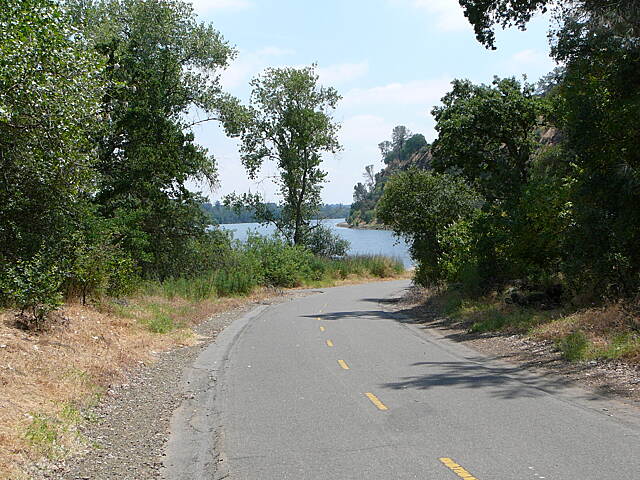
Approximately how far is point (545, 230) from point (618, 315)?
5203 mm

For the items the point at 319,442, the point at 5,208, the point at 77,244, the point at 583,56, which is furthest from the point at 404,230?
the point at 319,442

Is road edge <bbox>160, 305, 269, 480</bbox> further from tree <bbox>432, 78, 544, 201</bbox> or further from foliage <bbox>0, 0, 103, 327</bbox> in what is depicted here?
tree <bbox>432, 78, 544, 201</bbox>

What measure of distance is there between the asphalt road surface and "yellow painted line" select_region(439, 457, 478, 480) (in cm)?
1

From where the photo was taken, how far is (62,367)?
11367mm

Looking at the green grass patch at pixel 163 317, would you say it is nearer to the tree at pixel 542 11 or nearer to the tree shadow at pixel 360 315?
the tree shadow at pixel 360 315

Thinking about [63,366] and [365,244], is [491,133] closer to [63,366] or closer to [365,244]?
[63,366]

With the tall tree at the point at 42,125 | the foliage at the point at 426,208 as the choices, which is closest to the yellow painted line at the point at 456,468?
the tall tree at the point at 42,125

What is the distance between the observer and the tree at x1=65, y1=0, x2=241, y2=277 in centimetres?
2772

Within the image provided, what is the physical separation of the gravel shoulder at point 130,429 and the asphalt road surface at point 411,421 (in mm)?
861

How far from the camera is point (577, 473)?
20.0 feet

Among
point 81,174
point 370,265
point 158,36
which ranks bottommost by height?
point 370,265

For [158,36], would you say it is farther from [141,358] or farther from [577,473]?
[577,473]

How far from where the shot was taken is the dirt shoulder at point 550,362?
10242 millimetres

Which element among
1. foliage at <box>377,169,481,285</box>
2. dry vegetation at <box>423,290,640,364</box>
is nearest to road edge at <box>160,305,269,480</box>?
dry vegetation at <box>423,290,640,364</box>
